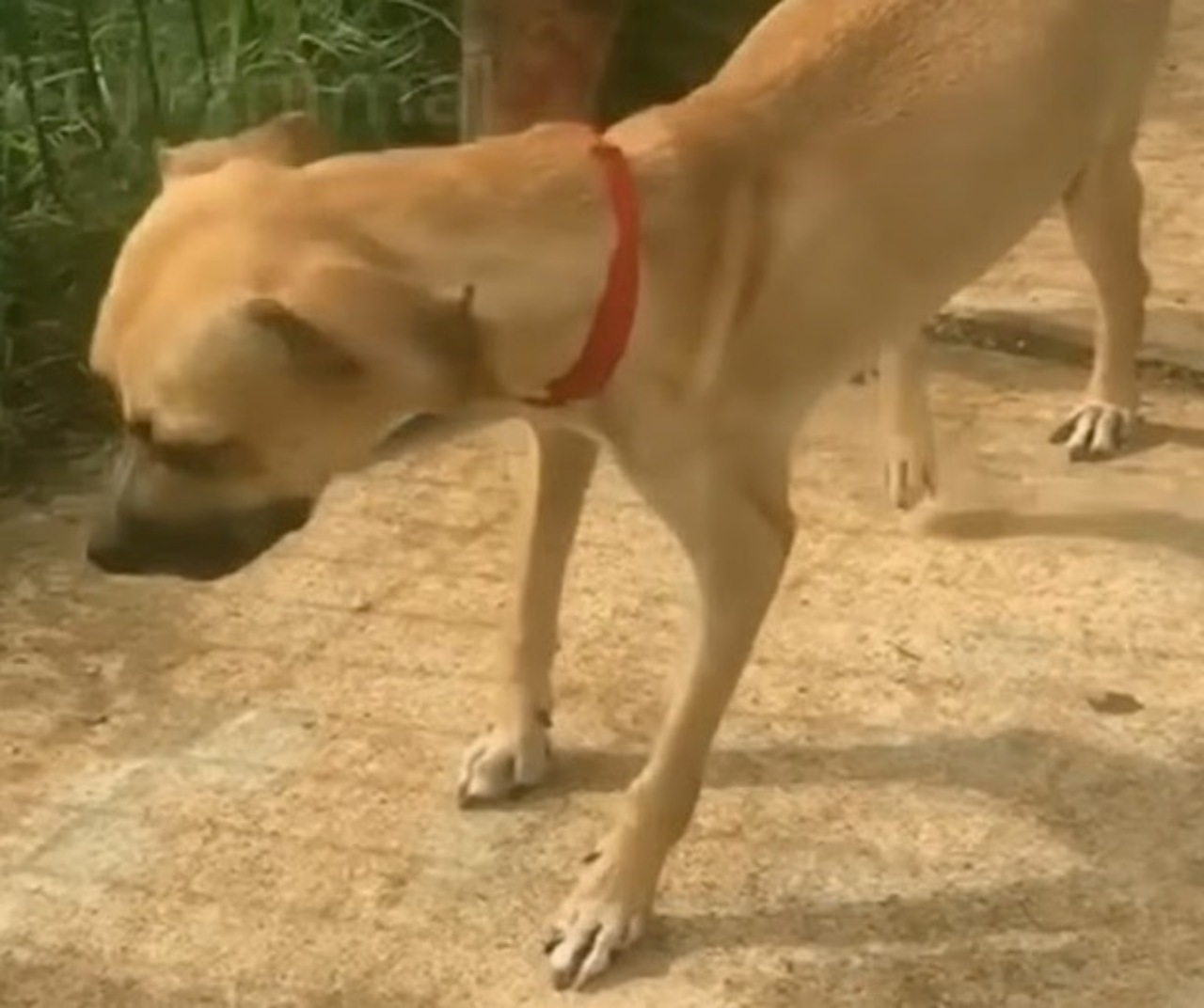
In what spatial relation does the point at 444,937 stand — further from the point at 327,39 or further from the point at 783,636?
the point at 327,39

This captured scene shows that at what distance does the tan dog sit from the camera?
1897 mm

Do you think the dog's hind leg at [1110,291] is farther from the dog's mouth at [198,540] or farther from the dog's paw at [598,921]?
the dog's mouth at [198,540]

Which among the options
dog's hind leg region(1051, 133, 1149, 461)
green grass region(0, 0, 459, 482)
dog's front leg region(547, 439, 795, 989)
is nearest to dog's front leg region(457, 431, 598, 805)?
dog's front leg region(547, 439, 795, 989)

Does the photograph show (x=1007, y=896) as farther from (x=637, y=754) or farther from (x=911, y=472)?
(x=911, y=472)

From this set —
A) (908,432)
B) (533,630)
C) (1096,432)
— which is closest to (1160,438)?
(1096,432)

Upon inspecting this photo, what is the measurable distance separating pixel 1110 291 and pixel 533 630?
1.02 metres

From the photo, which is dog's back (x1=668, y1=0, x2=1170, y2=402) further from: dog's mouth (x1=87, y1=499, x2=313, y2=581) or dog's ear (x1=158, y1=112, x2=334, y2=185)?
dog's mouth (x1=87, y1=499, x2=313, y2=581)

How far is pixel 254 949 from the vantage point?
7.39ft

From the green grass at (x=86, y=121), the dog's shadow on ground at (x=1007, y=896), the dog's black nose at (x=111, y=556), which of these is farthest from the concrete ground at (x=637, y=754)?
the dog's black nose at (x=111, y=556)

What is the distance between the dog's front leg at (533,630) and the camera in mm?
2455

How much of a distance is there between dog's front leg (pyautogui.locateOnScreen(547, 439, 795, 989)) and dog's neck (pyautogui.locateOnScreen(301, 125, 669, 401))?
24cm

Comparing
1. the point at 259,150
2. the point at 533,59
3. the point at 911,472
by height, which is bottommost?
the point at 911,472

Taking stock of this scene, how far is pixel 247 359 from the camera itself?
73.5 inches

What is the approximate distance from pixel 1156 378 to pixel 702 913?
1328 millimetres
